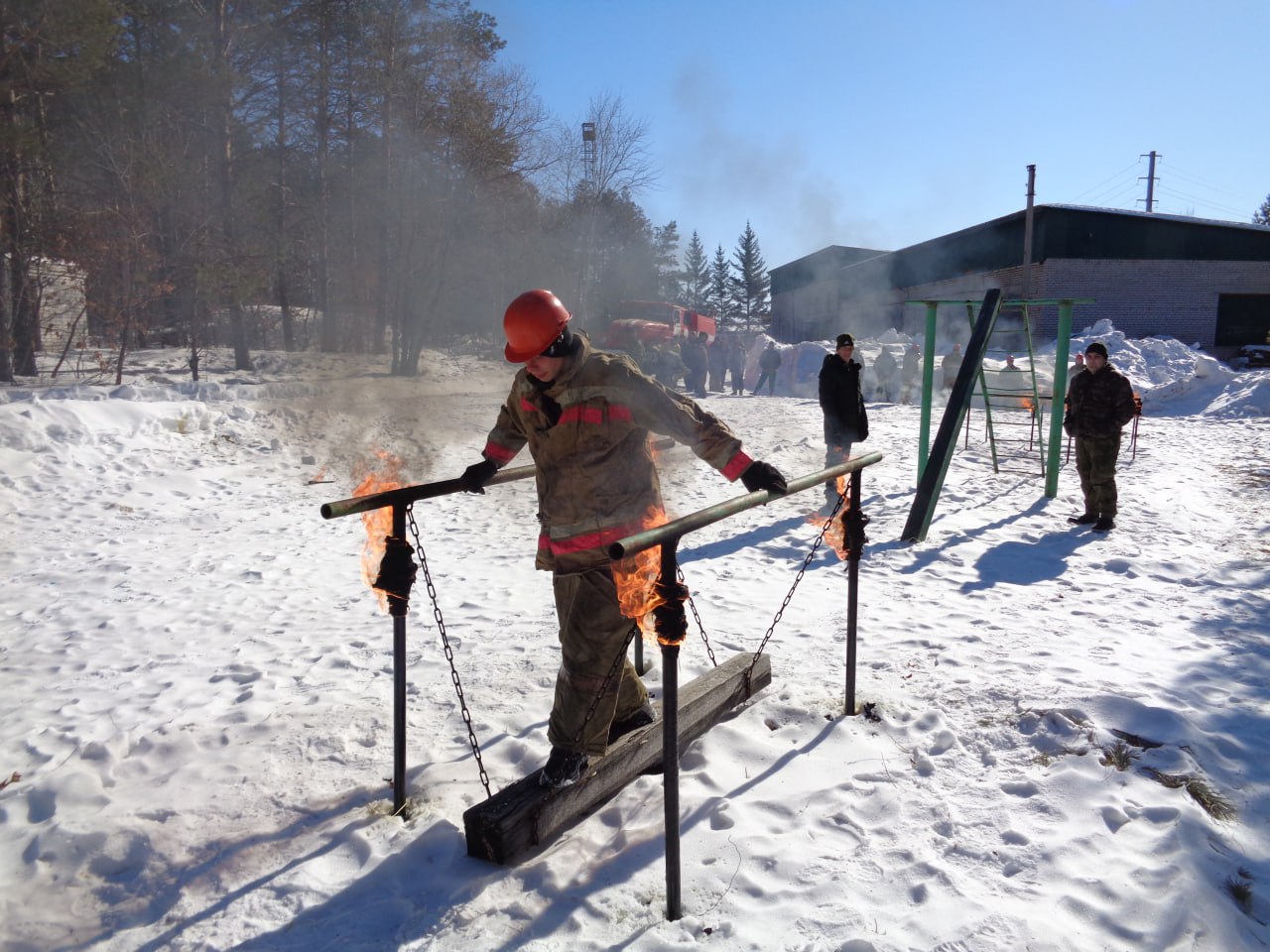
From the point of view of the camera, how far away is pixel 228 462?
32.3ft

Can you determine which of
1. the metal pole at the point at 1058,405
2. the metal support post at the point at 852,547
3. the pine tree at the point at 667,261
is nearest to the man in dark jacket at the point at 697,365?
the metal pole at the point at 1058,405

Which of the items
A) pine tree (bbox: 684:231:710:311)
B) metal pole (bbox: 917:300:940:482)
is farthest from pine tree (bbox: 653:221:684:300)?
metal pole (bbox: 917:300:940:482)

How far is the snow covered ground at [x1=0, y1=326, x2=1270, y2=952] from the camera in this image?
2.44 meters

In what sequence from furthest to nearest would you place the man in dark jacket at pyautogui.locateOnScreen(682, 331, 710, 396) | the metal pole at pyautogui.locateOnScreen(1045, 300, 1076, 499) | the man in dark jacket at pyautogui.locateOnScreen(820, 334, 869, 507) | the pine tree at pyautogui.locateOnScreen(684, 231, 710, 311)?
the pine tree at pyautogui.locateOnScreen(684, 231, 710, 311)
the man in dark jacket at pyautogui.locateOnScreen(682, 331, 710, 396)
the metal pole at pyautogui.locateOnScreen(1045, 300, 1076, 499)
the man in dark jacket at pyautogui.locateOnScreen(820, 334, 869, 507)

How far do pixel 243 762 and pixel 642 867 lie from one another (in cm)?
174

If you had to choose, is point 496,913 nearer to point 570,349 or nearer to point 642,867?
point 642,867

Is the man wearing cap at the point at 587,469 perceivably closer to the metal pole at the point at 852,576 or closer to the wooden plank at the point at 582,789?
the wooden plank at the point at 582,789

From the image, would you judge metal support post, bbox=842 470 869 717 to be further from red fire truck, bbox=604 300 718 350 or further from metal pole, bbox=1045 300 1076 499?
red fire truck, bbox=604 300 718 350

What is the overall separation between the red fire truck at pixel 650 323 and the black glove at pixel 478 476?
691 inches

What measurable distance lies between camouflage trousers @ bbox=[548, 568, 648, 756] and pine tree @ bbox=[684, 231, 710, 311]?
64440 millimetres

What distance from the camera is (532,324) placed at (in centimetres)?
265

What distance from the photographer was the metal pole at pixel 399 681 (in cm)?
289

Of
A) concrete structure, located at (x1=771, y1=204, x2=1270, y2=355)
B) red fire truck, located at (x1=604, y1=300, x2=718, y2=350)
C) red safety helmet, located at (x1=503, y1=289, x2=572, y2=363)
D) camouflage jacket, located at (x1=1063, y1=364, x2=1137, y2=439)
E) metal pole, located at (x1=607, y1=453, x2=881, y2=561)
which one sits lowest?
metal pole, located at (x1=607, y1=453, x2=881, y2=561)

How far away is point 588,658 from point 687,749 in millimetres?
866
